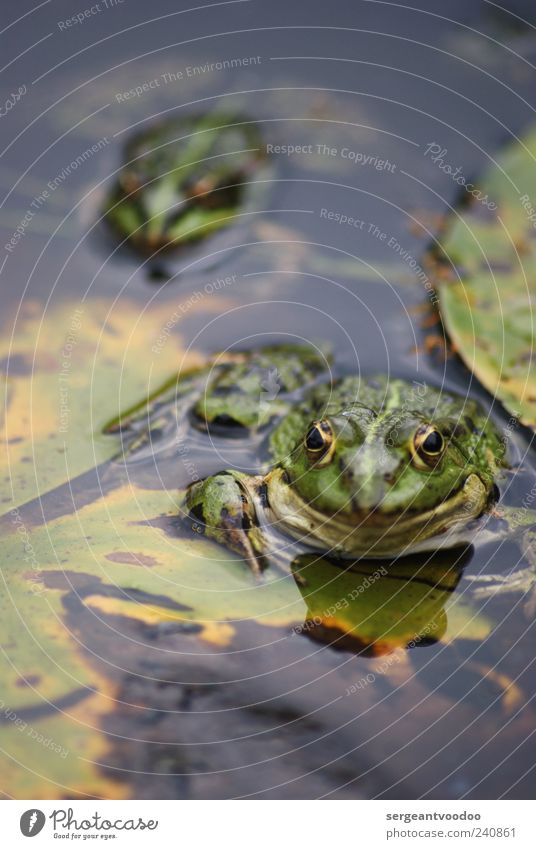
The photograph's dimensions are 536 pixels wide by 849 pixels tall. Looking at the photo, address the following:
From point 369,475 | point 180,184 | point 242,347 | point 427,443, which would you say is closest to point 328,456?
point 369,475

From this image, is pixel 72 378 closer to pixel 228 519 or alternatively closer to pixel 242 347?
pixel 242 347

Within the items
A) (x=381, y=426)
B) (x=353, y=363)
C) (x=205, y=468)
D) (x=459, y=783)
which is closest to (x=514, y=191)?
(x=353, y=363)

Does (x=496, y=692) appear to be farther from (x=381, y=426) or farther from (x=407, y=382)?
(x=407, y=382)

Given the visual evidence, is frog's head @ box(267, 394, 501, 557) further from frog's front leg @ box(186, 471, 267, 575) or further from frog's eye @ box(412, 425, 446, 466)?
frog's front leg @ box(186, 471, 267, 575)

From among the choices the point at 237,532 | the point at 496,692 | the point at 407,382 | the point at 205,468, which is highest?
the point at 407,382
